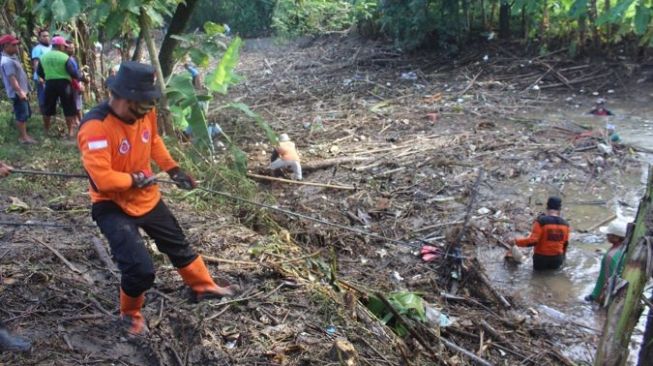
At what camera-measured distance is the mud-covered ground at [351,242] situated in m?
3.72

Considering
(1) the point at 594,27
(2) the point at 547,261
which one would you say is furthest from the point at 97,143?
(1) the point at 594,27

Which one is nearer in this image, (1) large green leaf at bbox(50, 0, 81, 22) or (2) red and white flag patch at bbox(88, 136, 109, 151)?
(2) red and white flag patch at bbox(88, 136, 109, 151)

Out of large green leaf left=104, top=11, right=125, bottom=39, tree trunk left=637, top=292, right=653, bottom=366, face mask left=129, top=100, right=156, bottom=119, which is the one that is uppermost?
large green leaf left=104, top=11, right=125, bottom=39

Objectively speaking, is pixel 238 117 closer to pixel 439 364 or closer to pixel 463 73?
pixel 463 73

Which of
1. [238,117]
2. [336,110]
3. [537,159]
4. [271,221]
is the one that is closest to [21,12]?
[238,117]

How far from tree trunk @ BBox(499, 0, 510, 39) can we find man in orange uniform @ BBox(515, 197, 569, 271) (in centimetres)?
968

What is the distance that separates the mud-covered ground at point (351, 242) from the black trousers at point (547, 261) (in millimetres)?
576

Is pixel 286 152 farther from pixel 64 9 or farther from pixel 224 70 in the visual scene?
pixel 64 9

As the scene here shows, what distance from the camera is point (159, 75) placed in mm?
7305

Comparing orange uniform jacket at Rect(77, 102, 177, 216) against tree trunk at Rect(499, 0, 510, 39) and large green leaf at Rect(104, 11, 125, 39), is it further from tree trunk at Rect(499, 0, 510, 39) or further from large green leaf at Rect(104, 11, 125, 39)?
tree trunk at Rect(499, 0, 510, 39)

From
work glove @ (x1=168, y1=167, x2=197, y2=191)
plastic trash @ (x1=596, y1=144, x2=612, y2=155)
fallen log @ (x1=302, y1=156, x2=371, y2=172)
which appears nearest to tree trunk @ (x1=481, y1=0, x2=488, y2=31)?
plastic trash @ (x1=596, y1=144, x2=612, y2=155)

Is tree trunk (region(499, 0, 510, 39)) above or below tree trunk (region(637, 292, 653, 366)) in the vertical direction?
above

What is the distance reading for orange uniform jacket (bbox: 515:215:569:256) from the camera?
5.64 m

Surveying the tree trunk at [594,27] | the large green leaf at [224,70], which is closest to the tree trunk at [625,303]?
the large green leaf at [224,70]
